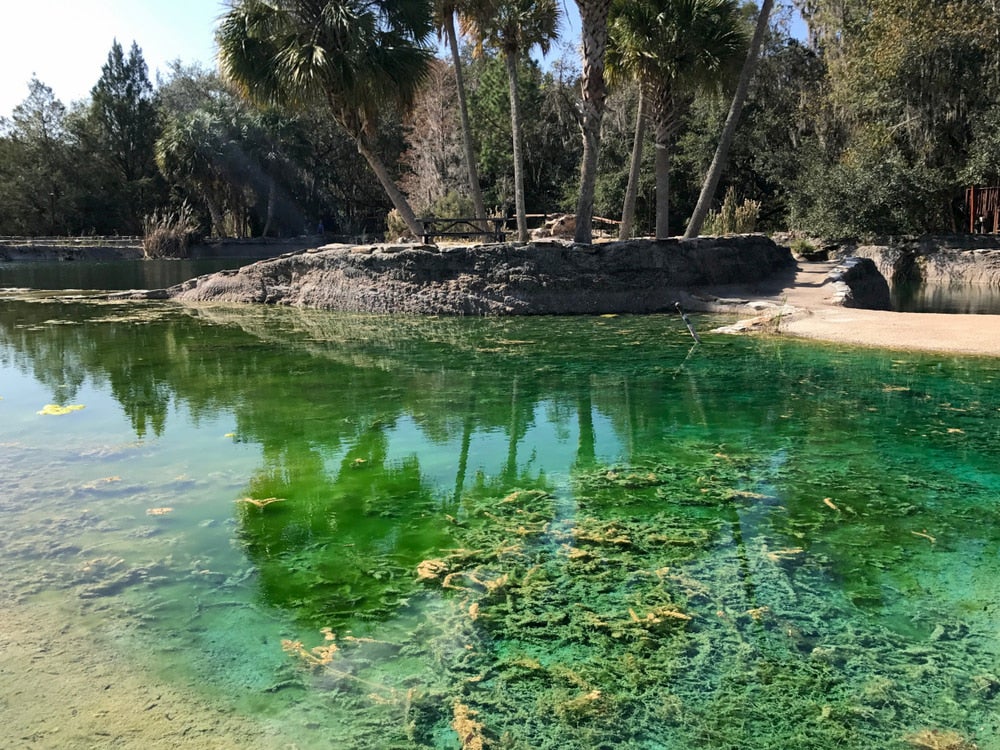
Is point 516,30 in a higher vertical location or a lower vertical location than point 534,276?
higher

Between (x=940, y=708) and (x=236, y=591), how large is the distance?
2718 millimetres

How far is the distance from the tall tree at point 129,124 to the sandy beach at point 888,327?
39124 millimetres

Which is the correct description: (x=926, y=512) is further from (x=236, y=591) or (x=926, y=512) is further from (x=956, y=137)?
(x=956, y=137)

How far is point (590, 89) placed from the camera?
12086mm

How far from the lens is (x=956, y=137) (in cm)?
1880

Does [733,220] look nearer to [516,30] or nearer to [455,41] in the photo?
[516,30]

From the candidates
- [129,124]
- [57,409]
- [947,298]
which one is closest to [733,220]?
[947,298]

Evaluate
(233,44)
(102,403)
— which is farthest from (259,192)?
(102,403)

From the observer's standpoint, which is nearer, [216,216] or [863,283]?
[863,283]

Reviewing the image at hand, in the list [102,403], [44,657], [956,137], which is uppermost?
[956,137]

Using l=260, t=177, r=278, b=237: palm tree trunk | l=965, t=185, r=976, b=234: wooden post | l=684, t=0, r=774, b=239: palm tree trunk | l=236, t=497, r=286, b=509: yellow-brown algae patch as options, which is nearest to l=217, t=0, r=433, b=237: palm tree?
l=684, t=0, r=774, b=239: palm tree trunk

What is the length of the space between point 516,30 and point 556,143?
14558 millimetres

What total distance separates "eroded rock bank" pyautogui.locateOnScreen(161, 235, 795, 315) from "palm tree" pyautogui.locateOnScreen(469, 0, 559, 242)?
2925mm

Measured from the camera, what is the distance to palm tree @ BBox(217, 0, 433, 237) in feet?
44.1
